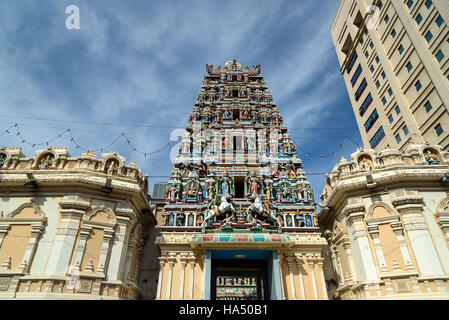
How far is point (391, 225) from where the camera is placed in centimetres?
1509

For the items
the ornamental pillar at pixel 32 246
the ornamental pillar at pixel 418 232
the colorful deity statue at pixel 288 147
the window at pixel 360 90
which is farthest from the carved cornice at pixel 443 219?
the window at pixel 360 90

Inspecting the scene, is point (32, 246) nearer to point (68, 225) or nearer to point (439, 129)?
point (68, 225)

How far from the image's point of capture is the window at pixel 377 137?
32.1 metres

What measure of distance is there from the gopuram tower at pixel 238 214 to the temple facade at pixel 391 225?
77.0 inches

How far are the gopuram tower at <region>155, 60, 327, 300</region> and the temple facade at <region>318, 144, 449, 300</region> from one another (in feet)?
6.41

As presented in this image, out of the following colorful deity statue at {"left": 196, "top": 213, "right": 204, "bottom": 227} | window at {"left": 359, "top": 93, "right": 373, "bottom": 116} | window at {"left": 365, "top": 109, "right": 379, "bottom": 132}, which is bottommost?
colorful deity statue at {"left": 196, "top": 213, "right": 204, "bottom": 227}

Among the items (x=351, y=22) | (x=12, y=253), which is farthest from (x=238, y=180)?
(x=351, y=22)

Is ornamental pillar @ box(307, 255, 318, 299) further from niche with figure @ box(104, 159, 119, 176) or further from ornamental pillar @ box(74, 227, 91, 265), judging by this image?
niche with figure @ box(104, 159, 119, 176)

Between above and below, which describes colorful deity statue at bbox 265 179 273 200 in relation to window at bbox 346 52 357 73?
below

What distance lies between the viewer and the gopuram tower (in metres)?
16.1

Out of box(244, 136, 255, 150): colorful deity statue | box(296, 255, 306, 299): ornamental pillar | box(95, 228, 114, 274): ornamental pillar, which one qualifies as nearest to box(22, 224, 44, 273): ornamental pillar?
box(95, 228, 114, 274): ornamental pillar

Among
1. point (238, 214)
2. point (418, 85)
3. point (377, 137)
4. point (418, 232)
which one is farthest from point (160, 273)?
point (377, 137)

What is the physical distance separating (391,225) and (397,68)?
2213cm

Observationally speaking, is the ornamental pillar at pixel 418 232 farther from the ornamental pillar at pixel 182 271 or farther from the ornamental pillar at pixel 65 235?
the ornamental pillar at pixel 65 235
